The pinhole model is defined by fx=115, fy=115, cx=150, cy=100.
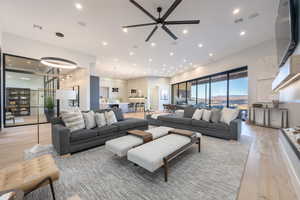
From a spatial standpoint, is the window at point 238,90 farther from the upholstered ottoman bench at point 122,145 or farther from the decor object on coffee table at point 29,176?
the decor object on coffee table at point 29,176

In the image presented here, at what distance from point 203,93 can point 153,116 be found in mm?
5388

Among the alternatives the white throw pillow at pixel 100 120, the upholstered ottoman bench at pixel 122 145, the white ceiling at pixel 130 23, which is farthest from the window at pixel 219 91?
the white throw pillow at pixel 100 120

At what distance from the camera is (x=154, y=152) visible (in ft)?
5.84

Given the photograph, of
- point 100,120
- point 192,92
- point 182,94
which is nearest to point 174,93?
point 182,94

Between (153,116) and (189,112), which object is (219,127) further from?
(153,116)

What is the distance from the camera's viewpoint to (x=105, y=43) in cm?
494

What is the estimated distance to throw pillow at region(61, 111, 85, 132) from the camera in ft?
8.73

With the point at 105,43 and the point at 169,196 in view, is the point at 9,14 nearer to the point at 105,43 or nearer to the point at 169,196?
the point at 105,43

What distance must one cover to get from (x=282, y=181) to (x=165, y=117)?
10.6ft

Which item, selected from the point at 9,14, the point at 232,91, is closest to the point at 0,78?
the point at 9,14

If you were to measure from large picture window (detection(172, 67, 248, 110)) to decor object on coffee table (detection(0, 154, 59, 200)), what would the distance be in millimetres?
7632

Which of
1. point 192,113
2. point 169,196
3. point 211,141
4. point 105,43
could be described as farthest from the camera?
point 105,43

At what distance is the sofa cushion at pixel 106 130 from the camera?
2.85 metres

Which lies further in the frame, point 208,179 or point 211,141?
point 211,141
